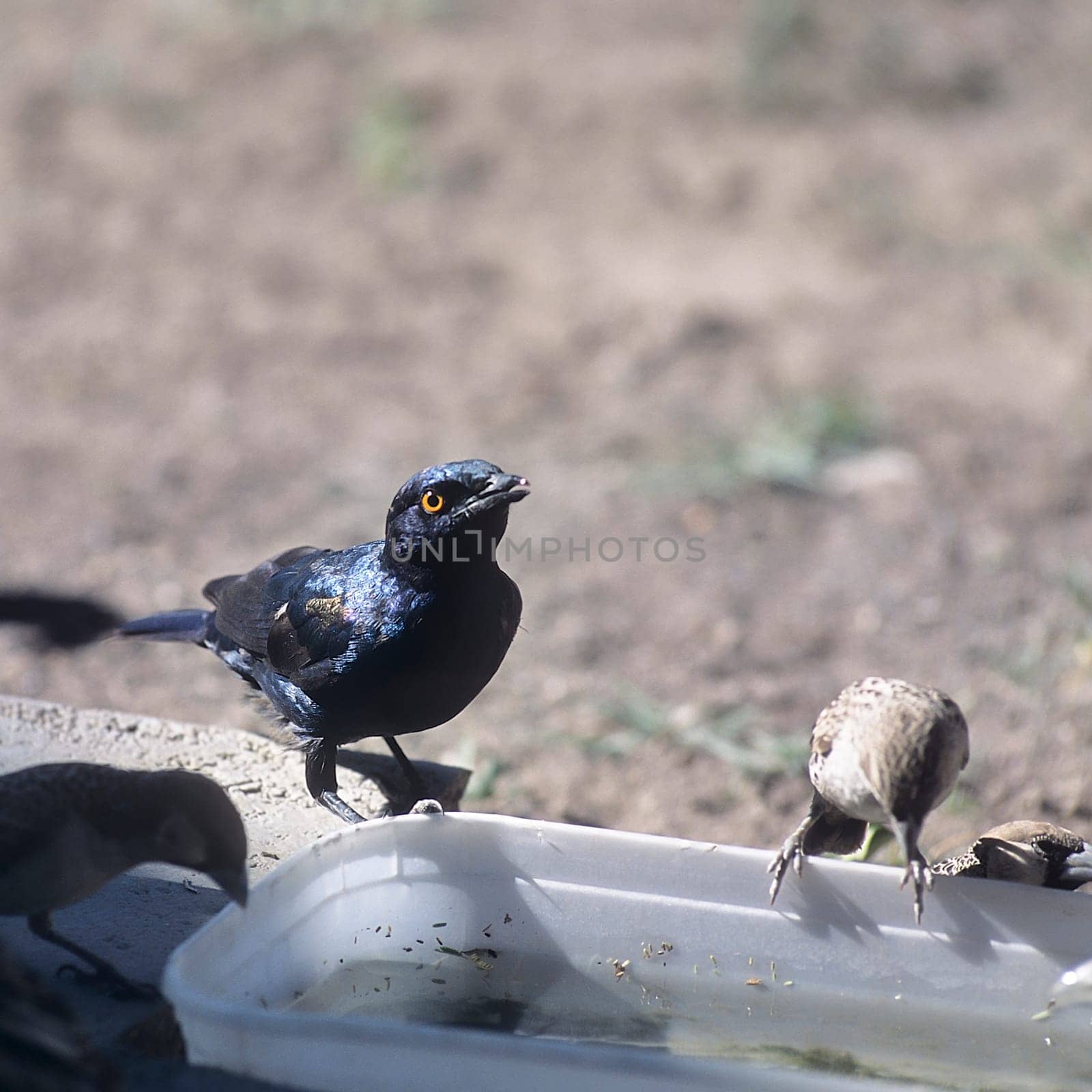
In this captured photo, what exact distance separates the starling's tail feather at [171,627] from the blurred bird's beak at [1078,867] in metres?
2.88

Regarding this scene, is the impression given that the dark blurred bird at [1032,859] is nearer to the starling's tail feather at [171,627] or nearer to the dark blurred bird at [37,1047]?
the dark blurred bird at [37,1047]

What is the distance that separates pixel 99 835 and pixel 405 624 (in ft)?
3.42

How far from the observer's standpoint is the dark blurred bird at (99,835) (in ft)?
9.87

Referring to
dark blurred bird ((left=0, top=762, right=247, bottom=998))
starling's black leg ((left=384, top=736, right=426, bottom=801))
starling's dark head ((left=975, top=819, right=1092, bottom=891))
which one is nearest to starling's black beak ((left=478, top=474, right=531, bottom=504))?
starling's black leg ((left=384, top=736, right=426, bottom=801))

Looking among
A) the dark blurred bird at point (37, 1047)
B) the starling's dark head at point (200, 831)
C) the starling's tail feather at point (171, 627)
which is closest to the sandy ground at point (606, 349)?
the starling's tail feather at point (171, 627)

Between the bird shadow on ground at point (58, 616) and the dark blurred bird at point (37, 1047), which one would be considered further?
the bird shadow on ground at point (58, 616)

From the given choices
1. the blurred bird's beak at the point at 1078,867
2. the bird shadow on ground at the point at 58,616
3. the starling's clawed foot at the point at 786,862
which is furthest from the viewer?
the bird shadow on ground at the point at 58,616

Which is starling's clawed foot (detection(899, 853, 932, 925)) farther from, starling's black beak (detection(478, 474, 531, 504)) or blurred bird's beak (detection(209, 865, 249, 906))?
blurred bird's beak (detection(209, 865, 249, 906))

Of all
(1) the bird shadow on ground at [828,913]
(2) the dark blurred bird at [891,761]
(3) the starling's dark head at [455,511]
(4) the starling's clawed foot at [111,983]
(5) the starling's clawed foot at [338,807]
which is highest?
(3) the starling's dark head at [455,511]

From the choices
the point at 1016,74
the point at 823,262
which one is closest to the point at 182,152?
the point at 823,262

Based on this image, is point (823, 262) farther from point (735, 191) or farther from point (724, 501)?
point (724, 501)

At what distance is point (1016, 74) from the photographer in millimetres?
12508

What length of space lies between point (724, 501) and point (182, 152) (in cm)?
669

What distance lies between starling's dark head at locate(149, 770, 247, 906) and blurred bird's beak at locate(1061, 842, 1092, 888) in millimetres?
2217
